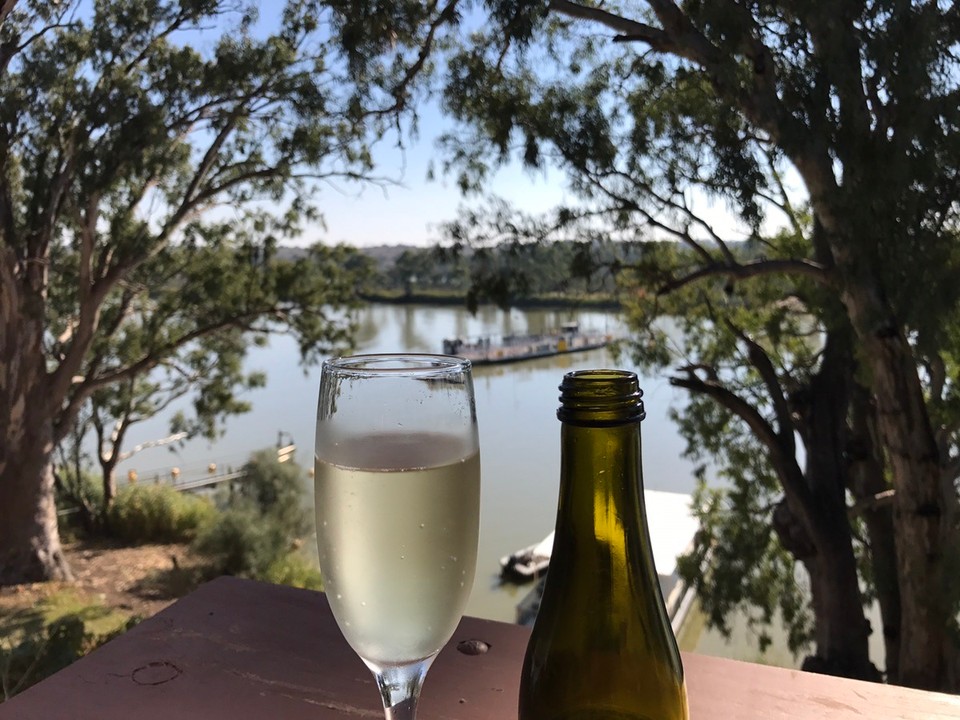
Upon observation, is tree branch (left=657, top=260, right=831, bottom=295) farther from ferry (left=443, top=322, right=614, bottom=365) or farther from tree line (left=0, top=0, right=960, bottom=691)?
ferry (left=443, top=322, right=614, bottom=365)

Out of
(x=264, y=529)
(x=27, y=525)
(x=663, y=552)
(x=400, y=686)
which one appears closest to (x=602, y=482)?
(x=400, y=686)

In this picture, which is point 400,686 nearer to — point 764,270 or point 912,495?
point 764,270

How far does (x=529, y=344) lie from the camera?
7059 mm

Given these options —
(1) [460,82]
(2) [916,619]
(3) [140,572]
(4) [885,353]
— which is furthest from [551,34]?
(3) [140,572]

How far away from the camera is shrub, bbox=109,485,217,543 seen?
37.3ft

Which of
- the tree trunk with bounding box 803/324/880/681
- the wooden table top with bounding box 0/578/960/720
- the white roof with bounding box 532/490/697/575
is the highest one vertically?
the wooden table top with bounding box 0/578/960/720

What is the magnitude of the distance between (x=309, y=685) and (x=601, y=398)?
0.44 meters

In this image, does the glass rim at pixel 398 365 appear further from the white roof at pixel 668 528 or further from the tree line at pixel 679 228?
the white roof at pixel 668 528

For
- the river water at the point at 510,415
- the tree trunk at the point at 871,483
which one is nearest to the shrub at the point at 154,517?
the river water at the point at 510,415

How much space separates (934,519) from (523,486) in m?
4.56

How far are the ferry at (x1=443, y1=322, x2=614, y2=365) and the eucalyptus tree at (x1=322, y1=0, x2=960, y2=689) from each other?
1242mm

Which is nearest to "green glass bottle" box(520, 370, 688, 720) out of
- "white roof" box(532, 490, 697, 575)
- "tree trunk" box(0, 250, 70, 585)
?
"tree trunk" box(0, 250, 70, 585)

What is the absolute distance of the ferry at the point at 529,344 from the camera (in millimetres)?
6359

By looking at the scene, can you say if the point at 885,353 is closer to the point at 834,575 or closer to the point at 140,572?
the point at 834,575
